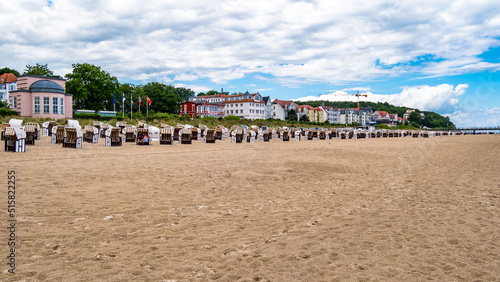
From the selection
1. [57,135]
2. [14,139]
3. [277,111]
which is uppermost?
[277,111]

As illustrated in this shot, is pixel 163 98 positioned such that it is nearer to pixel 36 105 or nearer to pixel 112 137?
pixel 36 105

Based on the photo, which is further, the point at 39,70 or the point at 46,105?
the point at 39,70

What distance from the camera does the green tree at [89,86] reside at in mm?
50812

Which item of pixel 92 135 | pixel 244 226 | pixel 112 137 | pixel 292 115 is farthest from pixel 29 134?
pixel 292 115

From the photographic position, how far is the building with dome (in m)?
31.5

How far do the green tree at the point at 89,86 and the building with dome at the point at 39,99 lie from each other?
57.7 ft

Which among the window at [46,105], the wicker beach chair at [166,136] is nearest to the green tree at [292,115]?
the window at [46,105]

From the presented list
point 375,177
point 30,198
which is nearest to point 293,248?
point 30,198

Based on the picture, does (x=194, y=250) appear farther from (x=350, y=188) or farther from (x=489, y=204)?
(x=489, y=204)

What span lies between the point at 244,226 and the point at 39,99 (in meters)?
34.7

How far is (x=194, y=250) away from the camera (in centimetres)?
378

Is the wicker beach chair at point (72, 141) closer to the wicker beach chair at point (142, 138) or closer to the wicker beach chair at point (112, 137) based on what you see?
the wicker beach chair at point (112, 137)

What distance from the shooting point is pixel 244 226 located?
15.4 ft

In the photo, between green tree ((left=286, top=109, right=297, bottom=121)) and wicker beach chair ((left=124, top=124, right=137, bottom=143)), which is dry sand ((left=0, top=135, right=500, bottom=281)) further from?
green tree ((left=286, top=109, right=297, bottom=121))
